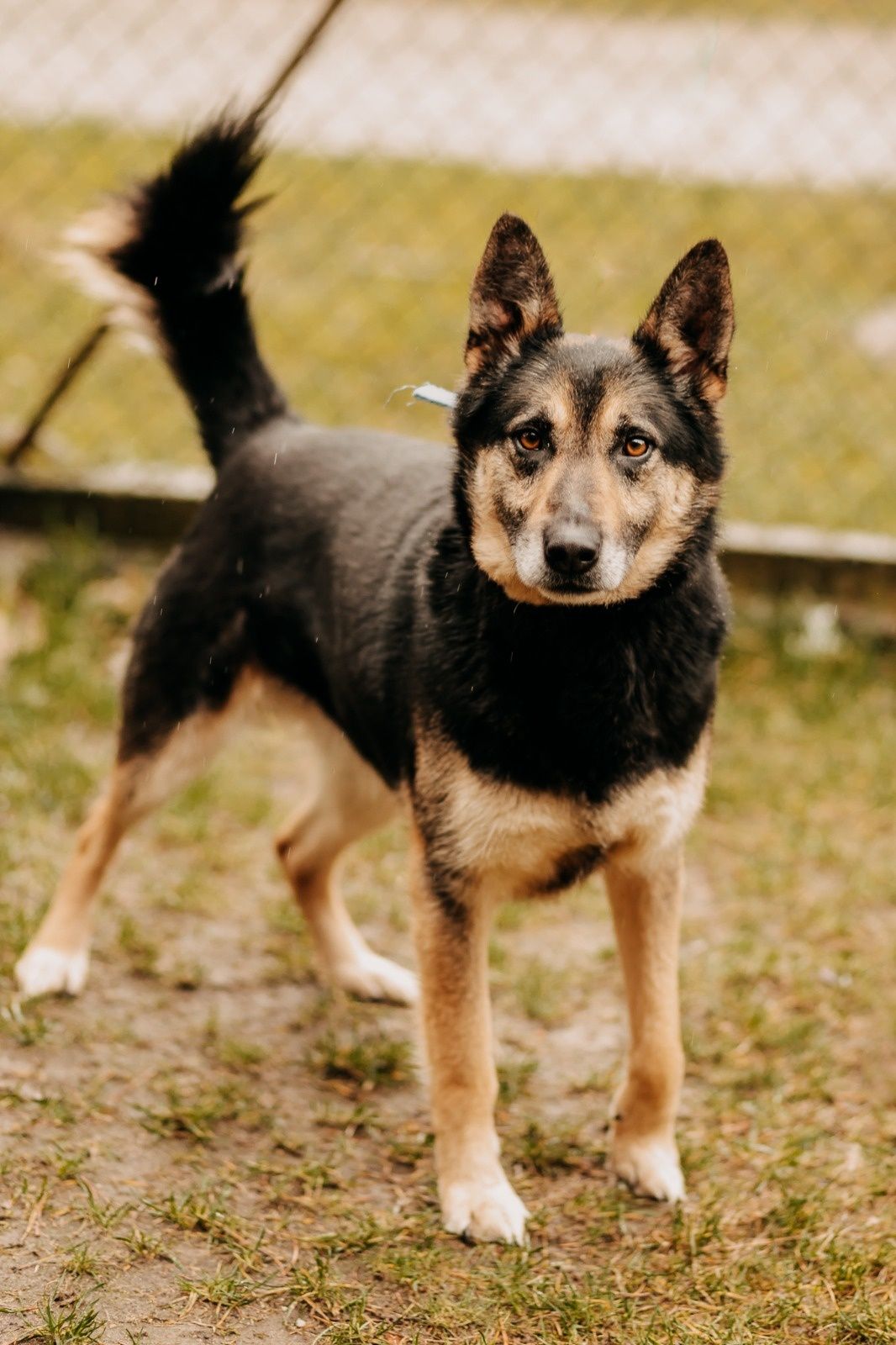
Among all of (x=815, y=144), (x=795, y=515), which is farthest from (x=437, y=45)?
(x=795, y=515)

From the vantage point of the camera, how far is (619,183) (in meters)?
7.73

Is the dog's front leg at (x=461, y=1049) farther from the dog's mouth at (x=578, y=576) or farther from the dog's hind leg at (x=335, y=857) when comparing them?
the dog's hind leg at (x=335, y=857)

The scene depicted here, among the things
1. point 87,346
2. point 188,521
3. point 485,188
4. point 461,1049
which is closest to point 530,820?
point 461,1049

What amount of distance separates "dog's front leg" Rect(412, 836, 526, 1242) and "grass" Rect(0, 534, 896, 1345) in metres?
0.09

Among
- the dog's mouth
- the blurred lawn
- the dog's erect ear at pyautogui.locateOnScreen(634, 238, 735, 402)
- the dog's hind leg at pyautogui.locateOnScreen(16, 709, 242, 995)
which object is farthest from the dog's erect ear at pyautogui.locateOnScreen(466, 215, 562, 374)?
the blurred lawn

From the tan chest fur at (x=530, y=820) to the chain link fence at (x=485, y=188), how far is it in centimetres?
325

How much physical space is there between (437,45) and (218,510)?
6672 mm

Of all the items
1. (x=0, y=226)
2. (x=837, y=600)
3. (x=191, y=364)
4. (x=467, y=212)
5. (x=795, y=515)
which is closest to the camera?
(x=191, y=364)

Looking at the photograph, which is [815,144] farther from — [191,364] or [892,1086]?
[892,1086]

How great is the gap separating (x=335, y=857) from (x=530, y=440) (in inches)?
56.6

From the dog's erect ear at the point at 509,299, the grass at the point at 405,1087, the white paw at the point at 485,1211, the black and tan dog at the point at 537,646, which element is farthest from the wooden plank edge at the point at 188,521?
the white paw at the point at 485,1211

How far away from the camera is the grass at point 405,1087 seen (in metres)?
2.72

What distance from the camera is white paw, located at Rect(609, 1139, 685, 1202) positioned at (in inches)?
122

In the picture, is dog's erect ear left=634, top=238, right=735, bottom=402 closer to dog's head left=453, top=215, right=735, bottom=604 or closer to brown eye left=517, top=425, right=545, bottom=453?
dog's head left=453, top=215, right=735, bottom=604
